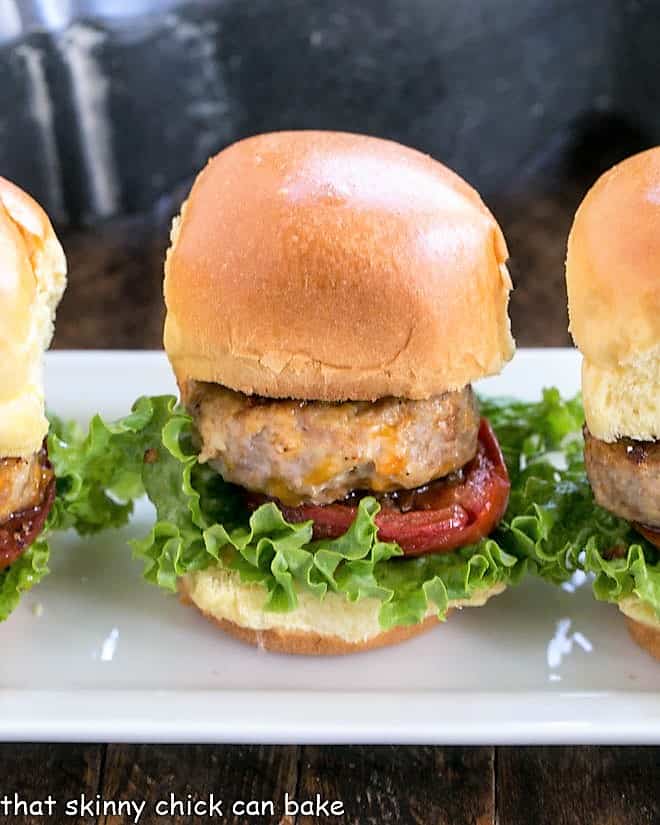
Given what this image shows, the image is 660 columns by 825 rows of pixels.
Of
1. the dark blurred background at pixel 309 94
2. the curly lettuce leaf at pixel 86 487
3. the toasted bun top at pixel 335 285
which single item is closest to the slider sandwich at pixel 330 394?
the toasted bun top at pixel 335 285

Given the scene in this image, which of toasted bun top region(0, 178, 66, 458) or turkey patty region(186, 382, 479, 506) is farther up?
toasted bun top region(0, 178, 66, 458)

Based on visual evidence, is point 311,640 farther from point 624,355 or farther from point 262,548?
point 624,355

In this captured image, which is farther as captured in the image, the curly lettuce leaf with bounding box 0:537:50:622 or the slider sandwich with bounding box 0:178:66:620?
the curly lettuce leaf with bounding box 0:537:50:622

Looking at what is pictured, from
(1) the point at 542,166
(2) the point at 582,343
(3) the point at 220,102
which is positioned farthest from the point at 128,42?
(2) the point at 582,343

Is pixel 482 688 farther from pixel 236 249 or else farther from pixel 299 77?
pixel 299 77

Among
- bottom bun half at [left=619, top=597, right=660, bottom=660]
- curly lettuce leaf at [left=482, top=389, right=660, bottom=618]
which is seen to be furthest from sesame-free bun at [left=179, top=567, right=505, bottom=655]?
bottom bun half at [left=619, top=597, right=660, bottom=660]

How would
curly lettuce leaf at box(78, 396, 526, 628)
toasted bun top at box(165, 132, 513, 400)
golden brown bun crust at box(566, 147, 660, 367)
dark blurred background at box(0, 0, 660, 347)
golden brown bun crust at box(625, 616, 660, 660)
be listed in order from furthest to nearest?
dark blurred background at box(0, 0, 660, 347), golden brown bun crust at box(625, 616, 660, 660), curly lettuce leaf at box(78, 396, 526, 628), toasted bun top at box(165, 132, 513, 400), golden brown bun crust at box(566, 147, 660, 367)

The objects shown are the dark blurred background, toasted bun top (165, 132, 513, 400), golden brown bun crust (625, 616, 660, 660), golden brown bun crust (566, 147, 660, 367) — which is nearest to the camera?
golden brown bun crust (566, 147, 660, 367)

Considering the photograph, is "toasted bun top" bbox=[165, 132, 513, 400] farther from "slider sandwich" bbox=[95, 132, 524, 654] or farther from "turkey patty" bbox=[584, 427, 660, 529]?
"turkey patty" bbox=[584, 427, 660, 529]
